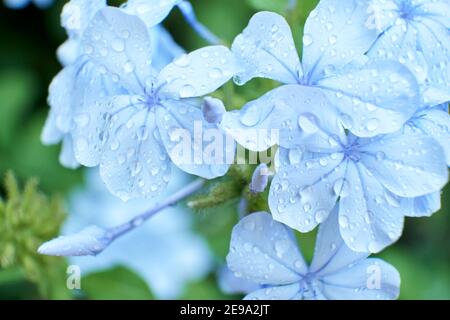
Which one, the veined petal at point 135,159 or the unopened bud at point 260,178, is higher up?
the veined petal at point 135,159

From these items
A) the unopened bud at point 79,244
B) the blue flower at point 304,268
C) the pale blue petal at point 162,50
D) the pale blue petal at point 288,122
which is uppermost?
the pale blue petal at point 162,50

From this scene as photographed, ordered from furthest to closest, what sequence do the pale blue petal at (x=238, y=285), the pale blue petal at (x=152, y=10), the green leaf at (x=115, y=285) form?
the green leaf at (x=115, y=285)
the pale blue petal at (x=238, y=285)
the pale blue petal at (x=152, y=10)

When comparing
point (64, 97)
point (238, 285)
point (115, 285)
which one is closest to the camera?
point (64, 97)

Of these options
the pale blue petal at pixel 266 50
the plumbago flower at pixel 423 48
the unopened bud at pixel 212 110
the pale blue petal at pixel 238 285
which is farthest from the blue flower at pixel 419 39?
the pale blue petal at pixel 238 285

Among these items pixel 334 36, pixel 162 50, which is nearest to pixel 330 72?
pixel 334 36

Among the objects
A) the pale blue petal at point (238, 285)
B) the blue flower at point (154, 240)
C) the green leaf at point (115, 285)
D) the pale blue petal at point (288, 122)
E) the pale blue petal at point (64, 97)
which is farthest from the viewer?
the blue flower at point (154, 240)

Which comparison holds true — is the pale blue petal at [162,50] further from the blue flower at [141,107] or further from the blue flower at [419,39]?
the blue flower at [419,39]

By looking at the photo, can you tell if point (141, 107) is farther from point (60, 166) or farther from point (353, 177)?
point (60, 166)

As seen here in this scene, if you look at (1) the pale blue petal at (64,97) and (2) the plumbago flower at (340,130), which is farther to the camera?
(1) the pale blue petal at (64,97)
